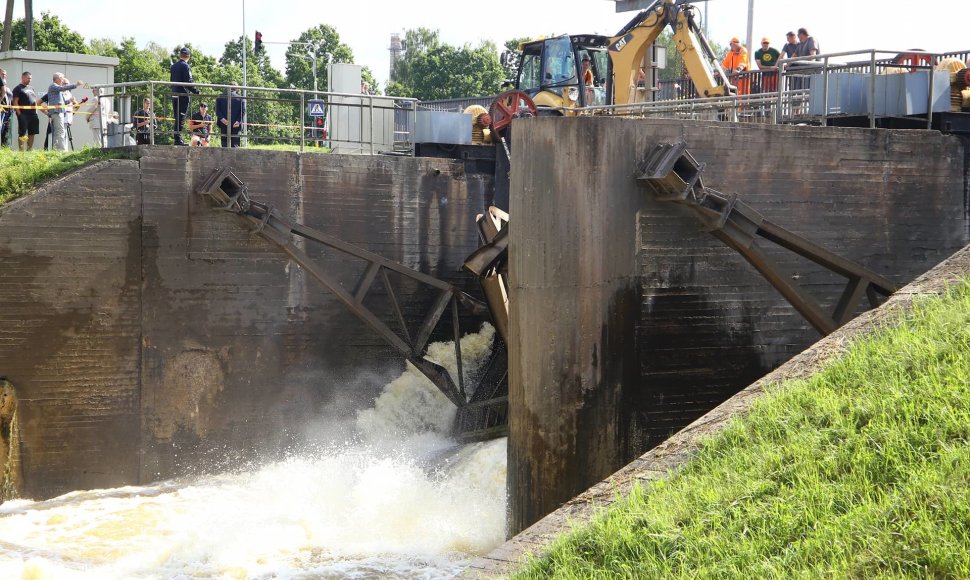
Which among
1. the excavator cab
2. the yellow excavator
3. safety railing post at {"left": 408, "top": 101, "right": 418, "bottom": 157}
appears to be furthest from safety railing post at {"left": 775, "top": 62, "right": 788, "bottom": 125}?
the excavator cab

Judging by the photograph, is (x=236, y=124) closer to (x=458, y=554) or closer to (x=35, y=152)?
(x=35, y=152)

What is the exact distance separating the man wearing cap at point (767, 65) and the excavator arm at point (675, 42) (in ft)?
2.63

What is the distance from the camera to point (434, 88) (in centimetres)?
7094

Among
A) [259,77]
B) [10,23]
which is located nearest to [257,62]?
[259,77]

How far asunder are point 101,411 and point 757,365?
347 inches

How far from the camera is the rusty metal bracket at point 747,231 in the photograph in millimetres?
11445

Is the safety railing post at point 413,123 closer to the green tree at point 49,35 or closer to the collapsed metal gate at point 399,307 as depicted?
the collapsed metal gate at point 399,307

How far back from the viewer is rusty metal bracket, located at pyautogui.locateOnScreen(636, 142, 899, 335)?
11445 mm

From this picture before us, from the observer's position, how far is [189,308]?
1536 centimetres

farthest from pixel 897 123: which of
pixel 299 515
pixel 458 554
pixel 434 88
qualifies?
pixel 434 88

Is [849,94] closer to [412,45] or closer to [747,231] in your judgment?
[747,231]

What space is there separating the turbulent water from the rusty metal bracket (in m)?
4.29

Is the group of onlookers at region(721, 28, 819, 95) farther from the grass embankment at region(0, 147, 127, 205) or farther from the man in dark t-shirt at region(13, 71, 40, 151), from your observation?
the man in dark t-shirt at region(13, 71, 40, 151)

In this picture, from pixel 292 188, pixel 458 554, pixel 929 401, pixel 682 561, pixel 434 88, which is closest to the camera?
pixel 682 561
